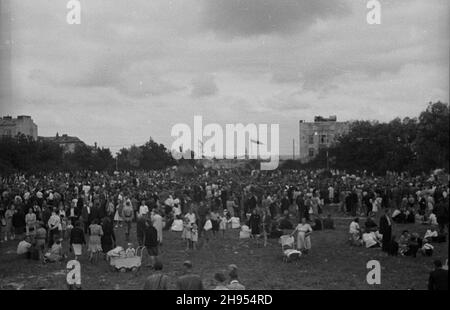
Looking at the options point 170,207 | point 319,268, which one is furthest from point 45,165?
point 319,268

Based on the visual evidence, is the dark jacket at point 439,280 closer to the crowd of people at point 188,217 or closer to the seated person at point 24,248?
the crowd of people at point 188,217

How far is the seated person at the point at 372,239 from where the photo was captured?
15.6m

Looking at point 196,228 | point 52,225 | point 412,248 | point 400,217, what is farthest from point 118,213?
point 400,217

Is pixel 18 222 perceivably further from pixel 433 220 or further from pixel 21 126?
pixel 21 126


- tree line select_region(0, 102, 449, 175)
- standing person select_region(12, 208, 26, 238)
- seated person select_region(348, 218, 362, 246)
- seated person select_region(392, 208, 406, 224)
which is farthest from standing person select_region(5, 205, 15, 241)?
tree line select_region(0, 102, 449, 175)

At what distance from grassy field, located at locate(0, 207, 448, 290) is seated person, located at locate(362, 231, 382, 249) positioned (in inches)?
12.2

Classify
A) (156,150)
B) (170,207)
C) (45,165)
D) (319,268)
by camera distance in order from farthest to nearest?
(156,150), (45,165), (170,207), (319,268)

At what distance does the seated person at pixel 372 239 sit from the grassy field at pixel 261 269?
1.02 ft

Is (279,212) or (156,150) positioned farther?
(156,150)

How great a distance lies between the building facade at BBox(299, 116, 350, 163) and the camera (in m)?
91.4

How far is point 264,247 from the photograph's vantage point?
16.1 meters

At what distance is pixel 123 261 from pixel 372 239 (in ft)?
26.3

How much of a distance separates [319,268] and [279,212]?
1035cm
